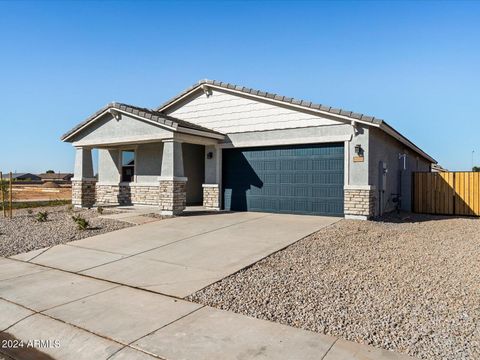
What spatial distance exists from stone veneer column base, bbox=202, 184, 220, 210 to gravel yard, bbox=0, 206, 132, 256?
441 cm

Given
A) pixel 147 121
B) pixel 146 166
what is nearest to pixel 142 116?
pixel 147 121

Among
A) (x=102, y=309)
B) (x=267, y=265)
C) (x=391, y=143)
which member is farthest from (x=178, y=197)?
(x=391, y=143)

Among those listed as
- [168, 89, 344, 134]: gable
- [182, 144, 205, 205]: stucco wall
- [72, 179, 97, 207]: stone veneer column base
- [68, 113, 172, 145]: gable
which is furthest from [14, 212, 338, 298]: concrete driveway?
[72, 179, 97, 207]: stone veneer column base

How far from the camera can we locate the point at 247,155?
14461mm

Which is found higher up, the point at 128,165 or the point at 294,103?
the point at 294,103

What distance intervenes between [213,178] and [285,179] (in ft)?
10.7

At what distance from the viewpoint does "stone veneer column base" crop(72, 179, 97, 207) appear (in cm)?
1552

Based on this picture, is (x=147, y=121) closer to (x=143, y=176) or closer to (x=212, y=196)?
(x=143, y=176)

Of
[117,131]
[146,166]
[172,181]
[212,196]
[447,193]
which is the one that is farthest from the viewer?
[146,166]

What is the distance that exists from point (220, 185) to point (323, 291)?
32.9ft

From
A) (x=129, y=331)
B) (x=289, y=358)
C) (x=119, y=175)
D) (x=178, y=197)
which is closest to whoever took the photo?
(x=289, y=358)

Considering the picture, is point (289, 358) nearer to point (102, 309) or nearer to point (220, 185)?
point (102, 309)

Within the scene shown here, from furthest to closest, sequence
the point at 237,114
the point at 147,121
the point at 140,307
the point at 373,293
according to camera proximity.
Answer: the point at 237,114
the point at 147,121
the point at 373,293
the point at 140,307

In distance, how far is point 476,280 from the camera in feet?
18.4
